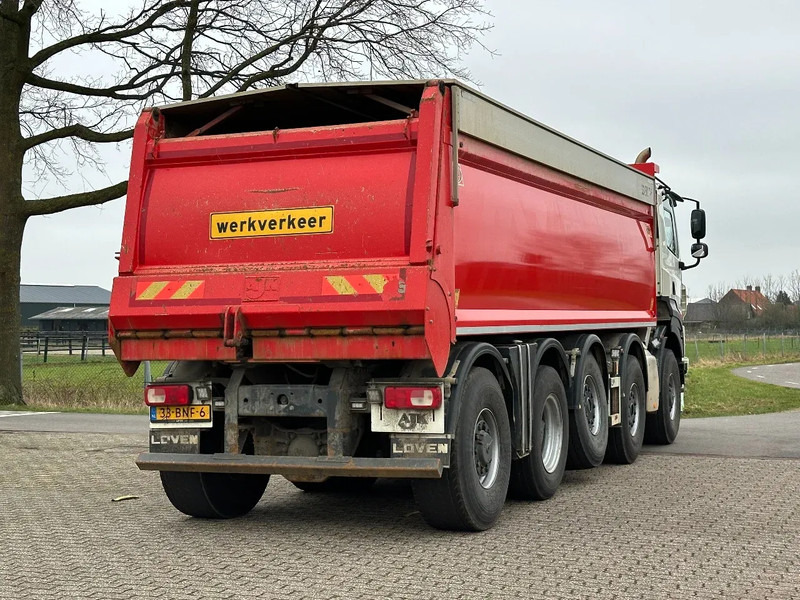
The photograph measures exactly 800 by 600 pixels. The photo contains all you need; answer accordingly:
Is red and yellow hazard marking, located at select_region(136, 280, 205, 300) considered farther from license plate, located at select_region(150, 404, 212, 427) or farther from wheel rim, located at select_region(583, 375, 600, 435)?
wheel rim, located at select_region(583, 375, 600, 435)

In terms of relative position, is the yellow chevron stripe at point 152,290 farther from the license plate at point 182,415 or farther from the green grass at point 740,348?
the green grass at point 740,348

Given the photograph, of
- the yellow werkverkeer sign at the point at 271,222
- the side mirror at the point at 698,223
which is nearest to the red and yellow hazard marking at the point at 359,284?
the yellow werkverkeer sign at the point at 271,222

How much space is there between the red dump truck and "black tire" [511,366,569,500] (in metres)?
0.03

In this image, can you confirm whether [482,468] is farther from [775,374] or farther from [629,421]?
[775,374]

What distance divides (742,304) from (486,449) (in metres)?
99.9

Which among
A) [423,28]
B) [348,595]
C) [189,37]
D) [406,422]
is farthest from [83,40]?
[348,595]

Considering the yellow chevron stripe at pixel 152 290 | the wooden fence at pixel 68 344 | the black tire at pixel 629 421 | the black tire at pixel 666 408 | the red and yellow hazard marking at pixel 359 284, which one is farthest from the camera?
the wooden fence at pixel 68 344

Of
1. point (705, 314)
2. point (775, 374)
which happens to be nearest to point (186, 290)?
point (775, 374)

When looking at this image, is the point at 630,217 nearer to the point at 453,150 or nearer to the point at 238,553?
the point at 453,150

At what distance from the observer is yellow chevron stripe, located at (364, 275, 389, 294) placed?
726 cm

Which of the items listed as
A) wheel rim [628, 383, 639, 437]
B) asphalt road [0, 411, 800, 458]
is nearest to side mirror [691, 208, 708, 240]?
asphalt road [0, 411, 800, 458]

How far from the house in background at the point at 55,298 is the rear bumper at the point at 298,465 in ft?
338

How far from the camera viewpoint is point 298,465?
7.56 metres

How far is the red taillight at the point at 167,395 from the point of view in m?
8.00
